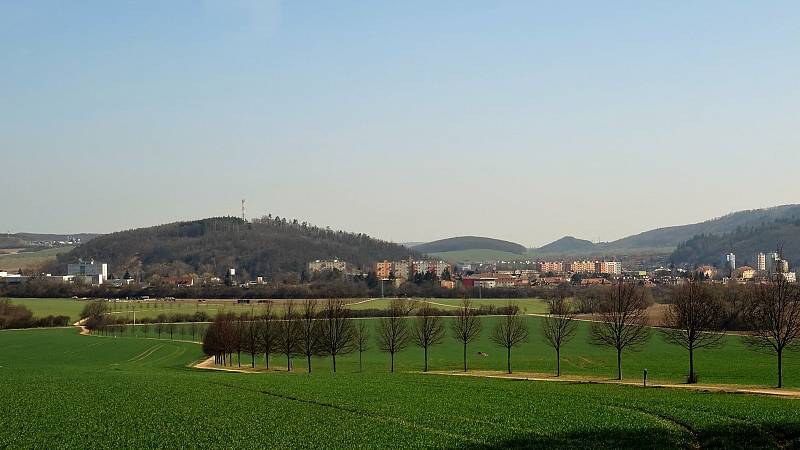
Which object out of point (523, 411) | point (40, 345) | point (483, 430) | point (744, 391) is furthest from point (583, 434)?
point (40, 345)

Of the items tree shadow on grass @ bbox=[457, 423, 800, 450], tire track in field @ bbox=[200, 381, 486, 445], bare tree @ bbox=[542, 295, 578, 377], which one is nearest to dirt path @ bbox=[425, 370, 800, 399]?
bare tree @ bbox=[542, 295, 578, 377]

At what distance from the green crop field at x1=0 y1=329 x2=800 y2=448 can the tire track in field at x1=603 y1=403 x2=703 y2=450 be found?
0.07 metres

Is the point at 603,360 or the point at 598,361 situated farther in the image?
the point at 603,360

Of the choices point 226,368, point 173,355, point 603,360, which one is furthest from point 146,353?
point 603,360

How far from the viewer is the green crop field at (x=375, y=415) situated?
26609 millimetres

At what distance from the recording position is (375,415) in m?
31.8

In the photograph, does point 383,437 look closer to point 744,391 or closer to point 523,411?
point 523,411

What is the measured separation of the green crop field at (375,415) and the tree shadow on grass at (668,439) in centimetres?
4

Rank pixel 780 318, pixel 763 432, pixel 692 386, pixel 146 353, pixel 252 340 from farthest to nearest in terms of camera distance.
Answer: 1. pixel 146 353
2. pixel 252 340
3. pixel 780 318
4. pixel 692 386
5. pixel 763 432

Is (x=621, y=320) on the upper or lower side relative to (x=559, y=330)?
upper

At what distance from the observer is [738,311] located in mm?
94500

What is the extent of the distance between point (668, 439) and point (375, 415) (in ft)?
36.0

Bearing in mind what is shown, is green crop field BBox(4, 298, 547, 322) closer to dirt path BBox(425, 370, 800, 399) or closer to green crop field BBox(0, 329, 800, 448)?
dirt path BBox(425, 370, 800, 399)

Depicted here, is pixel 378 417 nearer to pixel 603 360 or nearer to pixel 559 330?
pixel 559 330
